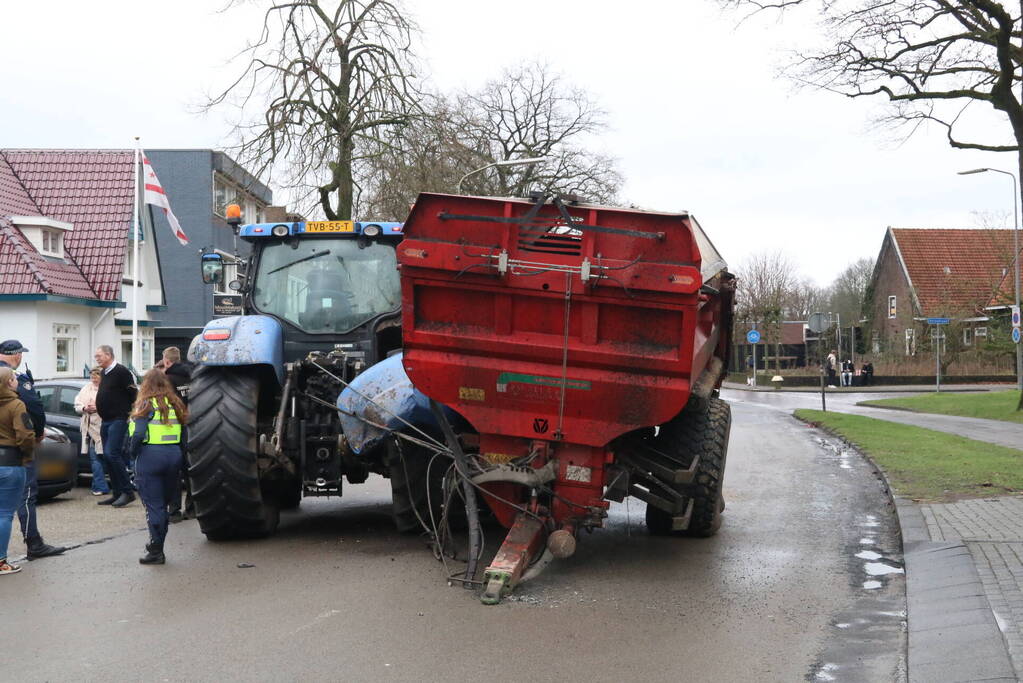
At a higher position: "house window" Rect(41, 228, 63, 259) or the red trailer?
"house window" Rect(41, 228, 63, 259)

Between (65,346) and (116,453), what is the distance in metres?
15.1

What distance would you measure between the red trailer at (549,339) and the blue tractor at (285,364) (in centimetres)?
162

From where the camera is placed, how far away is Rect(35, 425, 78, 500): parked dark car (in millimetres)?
12508

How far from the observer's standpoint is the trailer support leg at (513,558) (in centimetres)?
701

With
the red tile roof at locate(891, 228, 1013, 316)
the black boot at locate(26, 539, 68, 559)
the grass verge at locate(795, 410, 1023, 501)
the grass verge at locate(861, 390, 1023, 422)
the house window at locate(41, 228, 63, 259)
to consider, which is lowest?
the black boot at locate(26, 539, 68, 559)

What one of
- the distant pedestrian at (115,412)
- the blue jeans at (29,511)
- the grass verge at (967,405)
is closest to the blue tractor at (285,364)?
the blue jeans at (29,511)

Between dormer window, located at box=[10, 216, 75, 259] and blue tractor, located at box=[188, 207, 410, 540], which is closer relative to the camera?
blue tractor, located at box=[188, 207, 410, 540]

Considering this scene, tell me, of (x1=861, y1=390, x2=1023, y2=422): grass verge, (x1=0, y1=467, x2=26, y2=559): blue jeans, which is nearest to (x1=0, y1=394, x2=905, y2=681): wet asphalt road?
(x1=0, y1=467, x2=26, y2=559): blue jeans

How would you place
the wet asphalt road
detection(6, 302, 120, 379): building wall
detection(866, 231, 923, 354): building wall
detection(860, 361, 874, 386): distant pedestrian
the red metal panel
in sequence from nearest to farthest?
the wet asphalt road → the red metal panel → detection(6, 302, 120, 379): building wall → detection(860, 361, 874, 386): distant pedestrian → detection(866, 231, 923, 354): building wall

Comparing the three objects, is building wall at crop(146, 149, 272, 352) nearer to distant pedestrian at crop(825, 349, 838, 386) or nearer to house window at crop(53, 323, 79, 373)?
house window at crop(53, 323, 79, 373)

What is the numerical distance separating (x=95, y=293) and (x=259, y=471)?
19.9m

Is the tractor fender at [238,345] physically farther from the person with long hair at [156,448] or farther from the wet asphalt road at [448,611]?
the wet asphalt road at [448,611]

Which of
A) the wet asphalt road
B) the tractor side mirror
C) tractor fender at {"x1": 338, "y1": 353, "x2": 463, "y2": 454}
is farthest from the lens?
the tractor side mirror

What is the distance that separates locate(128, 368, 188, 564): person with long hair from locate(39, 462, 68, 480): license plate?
4414mm
